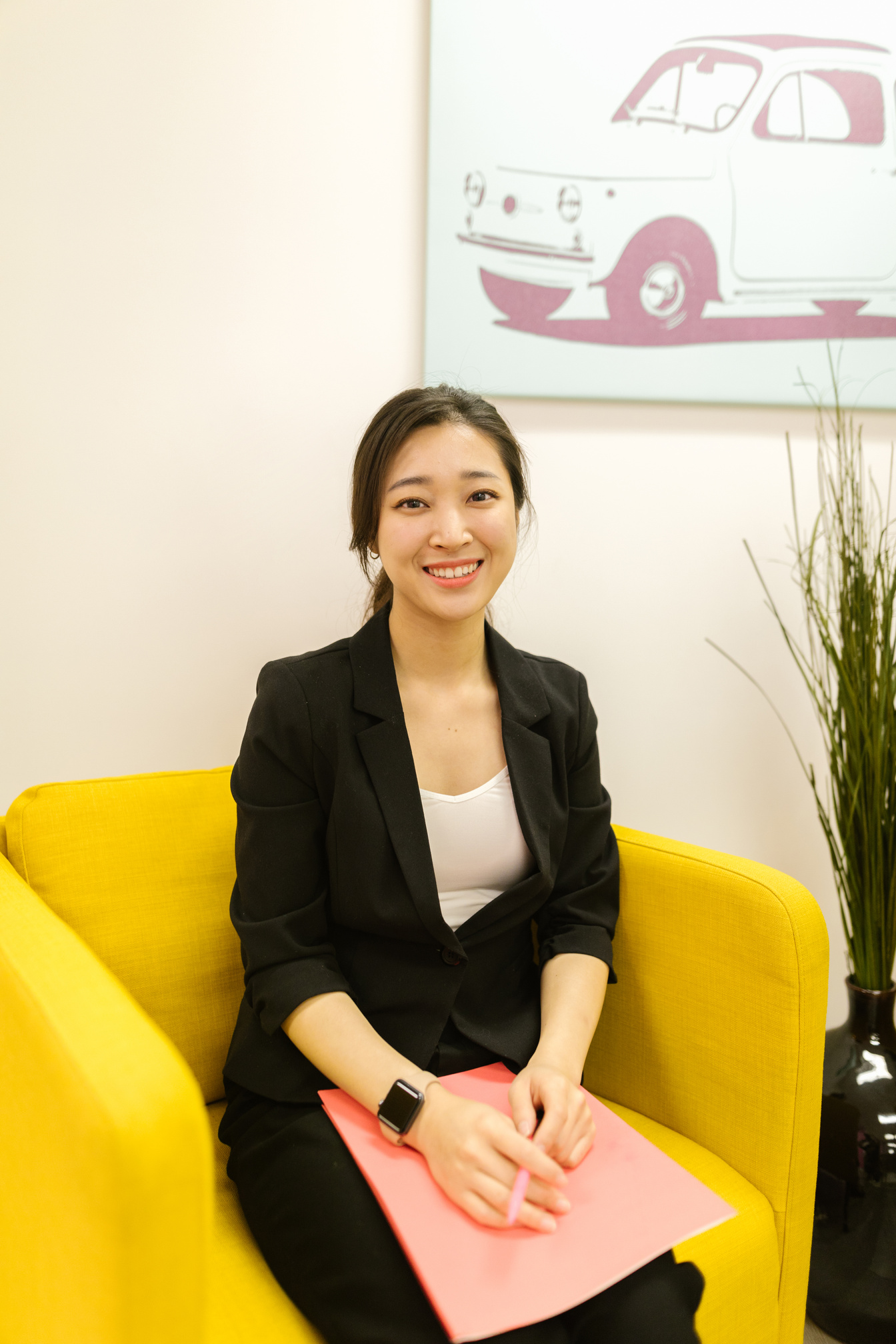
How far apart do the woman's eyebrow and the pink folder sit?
0.75 metres

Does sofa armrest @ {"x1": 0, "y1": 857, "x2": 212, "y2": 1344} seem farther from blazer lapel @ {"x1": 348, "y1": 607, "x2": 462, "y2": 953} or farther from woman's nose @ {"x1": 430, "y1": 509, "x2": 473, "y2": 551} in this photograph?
woman's nose @ {"x1": 430, "y1": 509, "x2": 473, "y2": 551}

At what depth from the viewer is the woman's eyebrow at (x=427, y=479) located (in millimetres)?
1224

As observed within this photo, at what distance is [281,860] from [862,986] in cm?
107

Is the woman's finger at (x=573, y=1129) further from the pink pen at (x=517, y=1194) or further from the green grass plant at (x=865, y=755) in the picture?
the green grass plant at (x=865, y=755)

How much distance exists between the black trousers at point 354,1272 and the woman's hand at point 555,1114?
13cm

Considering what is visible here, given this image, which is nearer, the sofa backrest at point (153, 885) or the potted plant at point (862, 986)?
the sofa backrest at point (153, 885)

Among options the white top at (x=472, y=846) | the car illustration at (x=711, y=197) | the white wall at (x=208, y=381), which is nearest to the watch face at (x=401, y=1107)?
the white top at (x=472, y=846)

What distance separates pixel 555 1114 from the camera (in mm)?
1012

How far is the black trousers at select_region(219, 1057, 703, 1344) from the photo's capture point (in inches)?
34.4

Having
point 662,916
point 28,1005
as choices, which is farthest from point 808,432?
point 28,1005

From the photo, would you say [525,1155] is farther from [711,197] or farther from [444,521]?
[711,197]

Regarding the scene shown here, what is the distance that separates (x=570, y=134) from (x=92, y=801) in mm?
1398

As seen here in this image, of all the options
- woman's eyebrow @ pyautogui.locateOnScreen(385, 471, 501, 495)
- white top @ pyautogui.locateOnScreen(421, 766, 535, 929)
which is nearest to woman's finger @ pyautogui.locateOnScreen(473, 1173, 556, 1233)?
white top @ pyautogui.locateOnScreen(421, 766, 535, 929)

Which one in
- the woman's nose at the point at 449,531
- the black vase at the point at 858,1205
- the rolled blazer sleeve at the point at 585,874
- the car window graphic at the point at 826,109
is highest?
the car window graphic at the point at 826,109
